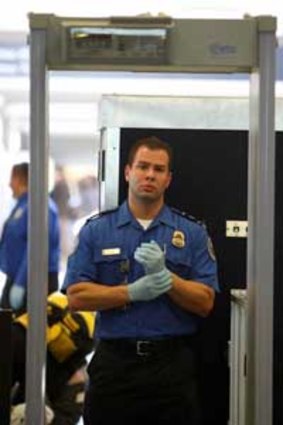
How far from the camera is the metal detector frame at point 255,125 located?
4.95ft

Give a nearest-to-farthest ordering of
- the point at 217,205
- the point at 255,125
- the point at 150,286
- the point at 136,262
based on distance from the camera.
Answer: the point at 255,125
the point at 150,286
the point at 136,262
the point at 217,205

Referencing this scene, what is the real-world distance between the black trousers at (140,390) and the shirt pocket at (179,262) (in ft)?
0.81

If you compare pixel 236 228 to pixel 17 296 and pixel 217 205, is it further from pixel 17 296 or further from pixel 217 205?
pixel 17 296

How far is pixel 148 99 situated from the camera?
2682mm

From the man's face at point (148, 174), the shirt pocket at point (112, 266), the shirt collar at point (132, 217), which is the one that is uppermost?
the man's face at point (148, 174)

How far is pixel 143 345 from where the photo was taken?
207cm

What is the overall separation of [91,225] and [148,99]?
749 mm

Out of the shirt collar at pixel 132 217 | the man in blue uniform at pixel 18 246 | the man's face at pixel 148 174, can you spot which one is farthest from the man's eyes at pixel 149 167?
the man in blue uniform at pixel 18 246

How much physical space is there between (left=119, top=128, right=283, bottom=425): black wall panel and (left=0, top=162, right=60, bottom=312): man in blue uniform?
171cm

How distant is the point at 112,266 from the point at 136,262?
0.08 meters

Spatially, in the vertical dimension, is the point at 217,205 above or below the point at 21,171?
below

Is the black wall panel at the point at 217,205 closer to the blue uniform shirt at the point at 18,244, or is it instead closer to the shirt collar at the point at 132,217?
the shirt collar at the point at 132,217

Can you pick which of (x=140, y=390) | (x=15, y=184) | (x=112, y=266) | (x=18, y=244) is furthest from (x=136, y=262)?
(x=15, y=184)

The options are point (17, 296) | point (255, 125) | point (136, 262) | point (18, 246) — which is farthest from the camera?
point (18, 246)
